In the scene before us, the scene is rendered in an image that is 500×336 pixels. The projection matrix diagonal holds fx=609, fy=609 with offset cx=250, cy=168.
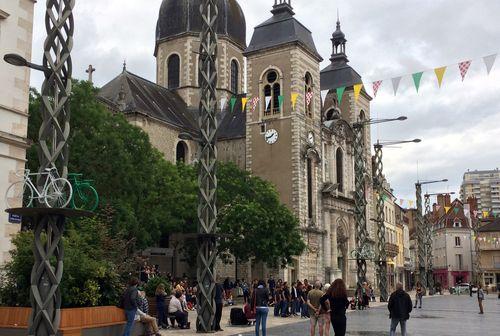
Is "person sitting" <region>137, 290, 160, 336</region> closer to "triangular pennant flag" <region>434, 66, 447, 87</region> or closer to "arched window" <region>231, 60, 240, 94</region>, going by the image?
"triangular pennant flag" <region>434, 66, 447, 87</region>

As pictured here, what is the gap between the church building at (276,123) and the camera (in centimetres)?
4062

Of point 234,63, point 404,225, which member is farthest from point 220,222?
point 404,225

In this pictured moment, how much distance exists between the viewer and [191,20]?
51.2m

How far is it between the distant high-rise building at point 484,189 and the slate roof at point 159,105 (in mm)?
144123

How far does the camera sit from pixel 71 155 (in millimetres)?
24281

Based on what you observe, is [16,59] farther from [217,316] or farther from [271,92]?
[271,92]

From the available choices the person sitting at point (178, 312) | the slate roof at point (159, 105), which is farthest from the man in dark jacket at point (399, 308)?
the slate roof at point (159, 105)

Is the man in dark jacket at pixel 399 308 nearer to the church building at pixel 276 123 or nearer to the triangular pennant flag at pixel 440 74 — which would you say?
the triangular pennant flag at pixel 440 74

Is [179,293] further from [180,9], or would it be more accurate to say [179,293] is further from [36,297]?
[180,9]

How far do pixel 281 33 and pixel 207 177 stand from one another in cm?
2977

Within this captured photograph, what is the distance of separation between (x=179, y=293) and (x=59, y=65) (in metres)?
9.93

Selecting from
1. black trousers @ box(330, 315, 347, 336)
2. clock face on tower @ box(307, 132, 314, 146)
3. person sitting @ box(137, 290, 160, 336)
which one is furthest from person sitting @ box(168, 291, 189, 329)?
clock face on tower @ box(307, 132, 314, 146)

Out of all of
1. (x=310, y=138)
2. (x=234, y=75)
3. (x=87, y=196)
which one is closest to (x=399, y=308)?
(x=87, y=196)

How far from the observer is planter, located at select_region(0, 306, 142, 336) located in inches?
431
